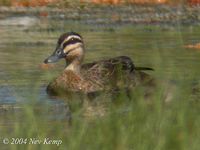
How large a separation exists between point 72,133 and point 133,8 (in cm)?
1690

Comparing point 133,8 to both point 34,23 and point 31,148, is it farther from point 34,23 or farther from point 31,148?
point 31,148

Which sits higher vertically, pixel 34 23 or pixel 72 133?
pixel 72 133

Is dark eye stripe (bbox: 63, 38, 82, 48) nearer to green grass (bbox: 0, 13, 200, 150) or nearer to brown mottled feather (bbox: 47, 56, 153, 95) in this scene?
brown mottled feather (bbox: 47, 56, 153, 95)

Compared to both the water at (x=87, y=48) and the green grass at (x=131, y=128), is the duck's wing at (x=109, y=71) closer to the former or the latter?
the water at (x=87, y=48)

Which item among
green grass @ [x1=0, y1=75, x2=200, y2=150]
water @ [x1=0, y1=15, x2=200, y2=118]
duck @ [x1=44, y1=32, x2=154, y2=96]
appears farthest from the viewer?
duck @ [x1=44, y1=32, x2=154, y2=96]

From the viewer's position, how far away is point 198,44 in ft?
60.0

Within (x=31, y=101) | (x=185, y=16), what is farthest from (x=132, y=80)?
(x=185, y=16)

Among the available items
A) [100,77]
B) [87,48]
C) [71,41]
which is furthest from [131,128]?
[87,48]

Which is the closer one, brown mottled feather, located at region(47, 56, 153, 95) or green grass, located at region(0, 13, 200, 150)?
green grass, located at region(0, 13, 200, 150)

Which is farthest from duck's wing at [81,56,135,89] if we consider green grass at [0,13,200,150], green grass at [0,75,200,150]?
green grass at [0,75,200,150]

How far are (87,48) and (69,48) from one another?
268 cm

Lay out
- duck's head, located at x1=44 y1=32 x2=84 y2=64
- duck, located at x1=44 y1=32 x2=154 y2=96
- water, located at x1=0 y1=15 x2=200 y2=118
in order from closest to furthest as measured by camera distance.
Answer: water, located at x1=0 y1=15 x2=200 y2=118 → duck, located at x1=44 y1=32 x2=154 y2=96 → duck's head, located at x1=44 y1=32 x2=84 y2=64

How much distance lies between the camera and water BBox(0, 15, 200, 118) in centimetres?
1370

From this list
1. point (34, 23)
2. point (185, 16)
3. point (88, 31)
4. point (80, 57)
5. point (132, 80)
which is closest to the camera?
point (132, 80)
